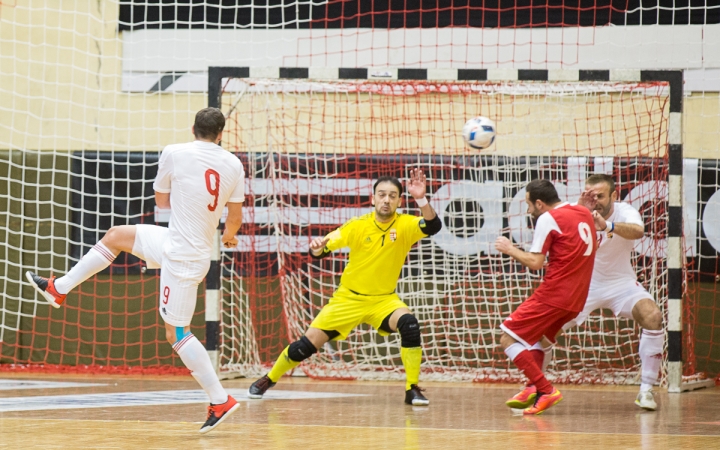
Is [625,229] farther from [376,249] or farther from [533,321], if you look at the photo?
[376,249]

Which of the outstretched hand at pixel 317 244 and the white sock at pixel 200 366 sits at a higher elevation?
the outstretched hand at pixel 317 244

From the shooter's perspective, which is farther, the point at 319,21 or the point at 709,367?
the point at 319,21

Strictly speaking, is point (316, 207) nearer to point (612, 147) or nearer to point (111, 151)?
point (111, 151)

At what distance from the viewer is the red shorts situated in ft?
23.2

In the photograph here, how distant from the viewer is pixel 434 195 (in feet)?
33.9

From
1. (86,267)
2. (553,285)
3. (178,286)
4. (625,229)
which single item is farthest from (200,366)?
(625,229)

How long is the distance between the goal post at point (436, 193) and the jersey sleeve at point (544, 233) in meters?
2.83

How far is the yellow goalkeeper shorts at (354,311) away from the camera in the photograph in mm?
7820

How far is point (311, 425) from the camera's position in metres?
6.00

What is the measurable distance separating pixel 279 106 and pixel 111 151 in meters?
2.02

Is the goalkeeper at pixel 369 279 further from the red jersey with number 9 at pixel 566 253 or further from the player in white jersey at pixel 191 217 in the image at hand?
the player in white jersey at pixel 191 217

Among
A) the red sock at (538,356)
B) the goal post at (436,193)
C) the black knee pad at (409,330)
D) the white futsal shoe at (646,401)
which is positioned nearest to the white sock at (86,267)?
the black knee pad at (409,330)

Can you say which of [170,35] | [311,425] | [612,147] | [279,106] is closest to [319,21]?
[279,106]

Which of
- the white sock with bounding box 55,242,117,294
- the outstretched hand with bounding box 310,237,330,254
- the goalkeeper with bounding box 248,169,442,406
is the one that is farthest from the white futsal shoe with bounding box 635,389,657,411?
the white sock with bounding box 55,242,117,294
